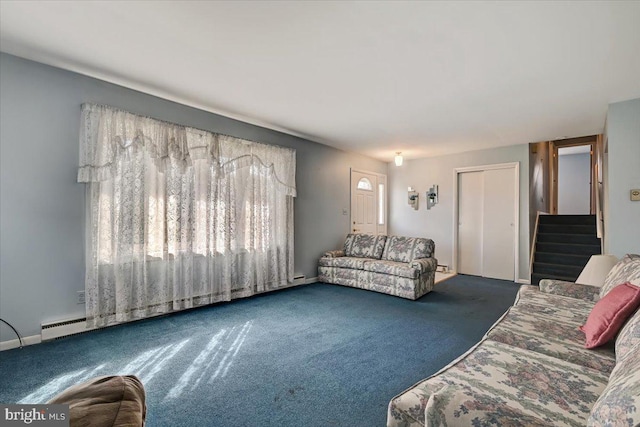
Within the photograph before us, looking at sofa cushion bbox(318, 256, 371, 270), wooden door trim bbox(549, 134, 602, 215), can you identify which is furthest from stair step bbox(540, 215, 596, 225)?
sofa cushion bbox(318, 256, 371, 270)

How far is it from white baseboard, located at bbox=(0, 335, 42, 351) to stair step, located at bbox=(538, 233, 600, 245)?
7651 millimetres

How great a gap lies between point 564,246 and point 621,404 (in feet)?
20.3

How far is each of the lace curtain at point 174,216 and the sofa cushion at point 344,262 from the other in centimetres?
84

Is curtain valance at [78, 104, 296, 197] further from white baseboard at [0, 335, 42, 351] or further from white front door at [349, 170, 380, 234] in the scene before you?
white front door at [349, 170, 380, 234]

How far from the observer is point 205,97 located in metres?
3.51

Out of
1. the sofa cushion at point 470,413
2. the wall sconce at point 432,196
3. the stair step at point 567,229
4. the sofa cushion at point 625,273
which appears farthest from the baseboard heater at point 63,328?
the stair step at point 567,229

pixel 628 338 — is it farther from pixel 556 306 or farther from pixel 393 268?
pixel 393 268

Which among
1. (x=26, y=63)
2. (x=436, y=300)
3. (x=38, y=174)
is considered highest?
(x=26, y=63)

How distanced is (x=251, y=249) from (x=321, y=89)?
2351 millimetres

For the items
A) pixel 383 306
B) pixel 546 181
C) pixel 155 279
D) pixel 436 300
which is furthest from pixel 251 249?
pixel 546 181

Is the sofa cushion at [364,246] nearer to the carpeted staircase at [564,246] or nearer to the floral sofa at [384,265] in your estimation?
the floral sofa at [384,265]

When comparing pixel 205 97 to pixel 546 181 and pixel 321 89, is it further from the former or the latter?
pixel 546 181

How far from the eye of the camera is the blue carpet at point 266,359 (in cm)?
183

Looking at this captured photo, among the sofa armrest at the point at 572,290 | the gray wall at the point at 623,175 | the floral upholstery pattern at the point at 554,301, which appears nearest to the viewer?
the floral upholstery pattern at the point at 554,301
